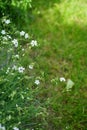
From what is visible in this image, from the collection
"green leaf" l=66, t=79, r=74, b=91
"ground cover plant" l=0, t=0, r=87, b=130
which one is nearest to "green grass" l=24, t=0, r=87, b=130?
"ground cover plant" l=0, t=0, r=87, b=130

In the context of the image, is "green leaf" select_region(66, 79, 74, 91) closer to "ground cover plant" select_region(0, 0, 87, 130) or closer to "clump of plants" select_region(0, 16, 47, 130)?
"ground cover plant" select_region(0, 0, 87, 130)

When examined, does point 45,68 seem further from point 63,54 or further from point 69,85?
point 69,85

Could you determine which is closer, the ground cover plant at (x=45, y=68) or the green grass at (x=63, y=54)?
the ground cover plant at (x=45, y=68)

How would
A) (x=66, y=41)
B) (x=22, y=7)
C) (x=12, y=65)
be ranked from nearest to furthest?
(x=12, y=65) → (x=22, y=7) → (x=66, y=41)

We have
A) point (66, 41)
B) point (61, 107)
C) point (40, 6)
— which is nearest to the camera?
point (61, 107)

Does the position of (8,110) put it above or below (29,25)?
below

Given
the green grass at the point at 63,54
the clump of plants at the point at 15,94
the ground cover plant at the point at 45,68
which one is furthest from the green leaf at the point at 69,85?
the clump of plants at the point at 15,94

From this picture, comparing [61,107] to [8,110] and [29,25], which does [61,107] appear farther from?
[29,25]

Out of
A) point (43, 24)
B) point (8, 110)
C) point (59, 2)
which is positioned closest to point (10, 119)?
point (8, 110)

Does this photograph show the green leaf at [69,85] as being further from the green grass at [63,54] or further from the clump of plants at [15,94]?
the clump of plants at [15,94]
